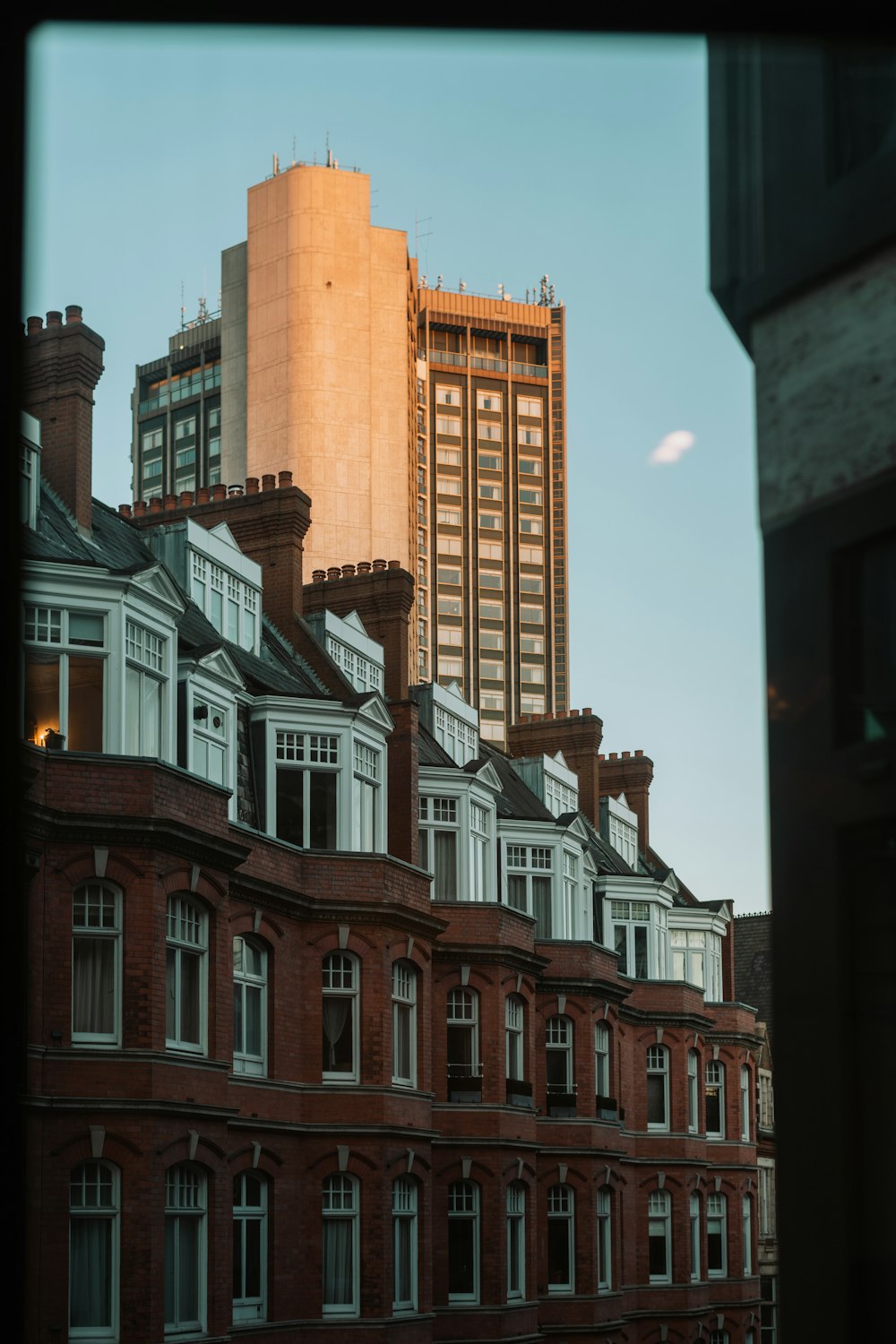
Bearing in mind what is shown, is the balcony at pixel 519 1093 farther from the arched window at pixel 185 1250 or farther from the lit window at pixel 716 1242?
the lit window at pixel 716 1242

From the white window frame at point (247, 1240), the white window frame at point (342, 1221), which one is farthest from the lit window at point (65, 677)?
the white window frame at point (342, 1221)

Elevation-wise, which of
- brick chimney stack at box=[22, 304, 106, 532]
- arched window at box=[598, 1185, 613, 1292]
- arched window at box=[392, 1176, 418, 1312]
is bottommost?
arched window at box=[598, 1185, 613, 1292]

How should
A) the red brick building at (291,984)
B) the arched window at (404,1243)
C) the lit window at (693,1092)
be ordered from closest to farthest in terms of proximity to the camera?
1. the red brick building at (291,984)
2. the arched window at (404,1243)
3. the lit window at (693,1092)

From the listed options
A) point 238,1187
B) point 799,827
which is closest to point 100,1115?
point 238,1187

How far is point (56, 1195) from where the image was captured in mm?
20828

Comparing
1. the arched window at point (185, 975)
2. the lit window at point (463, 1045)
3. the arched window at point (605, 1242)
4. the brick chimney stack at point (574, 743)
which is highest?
the brick chimney stack at point (574, 743)

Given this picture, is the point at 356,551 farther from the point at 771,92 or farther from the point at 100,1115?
the point at 771,92

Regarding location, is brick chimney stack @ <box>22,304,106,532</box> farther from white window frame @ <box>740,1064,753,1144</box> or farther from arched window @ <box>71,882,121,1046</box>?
white window frame @ <box>740,1064,753,1144</box>

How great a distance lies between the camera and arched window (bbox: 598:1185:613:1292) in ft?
129

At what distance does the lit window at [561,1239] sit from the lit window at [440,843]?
25.8 feet

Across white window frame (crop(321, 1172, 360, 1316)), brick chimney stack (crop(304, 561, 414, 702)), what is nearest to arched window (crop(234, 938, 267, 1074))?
white window frame (crop(321, 1172, 360, 1316))

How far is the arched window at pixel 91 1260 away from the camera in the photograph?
68.7 feet

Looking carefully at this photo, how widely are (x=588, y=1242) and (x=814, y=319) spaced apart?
32.9 metres

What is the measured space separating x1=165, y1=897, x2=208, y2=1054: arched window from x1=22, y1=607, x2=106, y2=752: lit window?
8.34 feet
